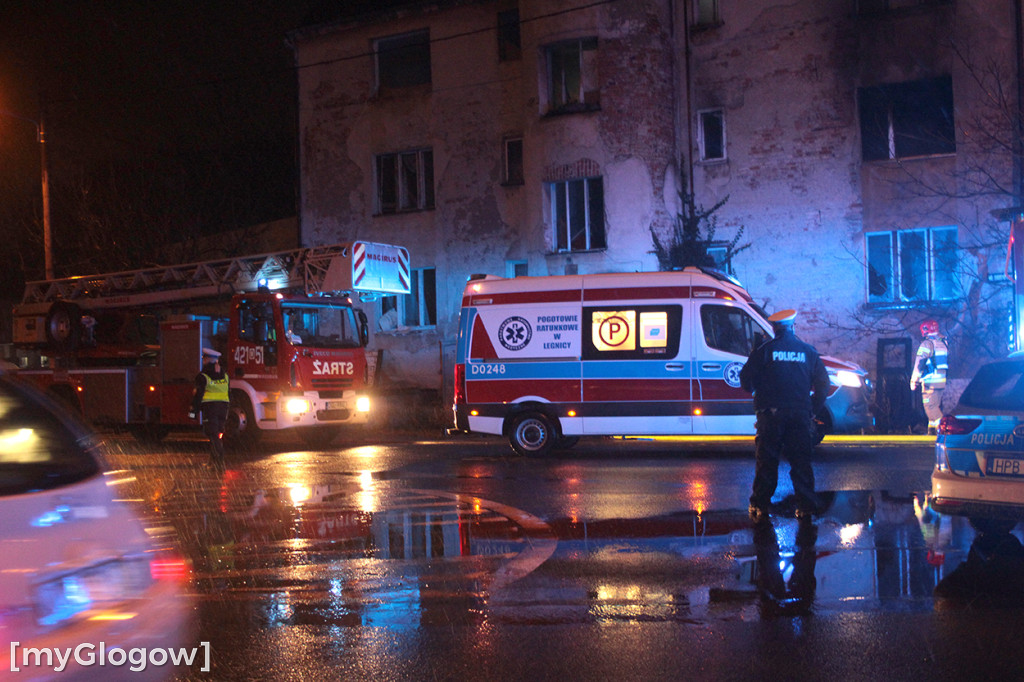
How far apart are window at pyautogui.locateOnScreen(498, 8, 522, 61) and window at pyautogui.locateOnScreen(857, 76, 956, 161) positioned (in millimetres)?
8560

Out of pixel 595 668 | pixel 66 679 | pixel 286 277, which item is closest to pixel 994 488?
pixel 595 668

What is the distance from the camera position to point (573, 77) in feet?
73.0

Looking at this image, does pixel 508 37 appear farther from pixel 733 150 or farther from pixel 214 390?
pixel 214 390

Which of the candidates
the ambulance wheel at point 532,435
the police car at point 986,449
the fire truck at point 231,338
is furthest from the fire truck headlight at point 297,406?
the police car at point 986,449

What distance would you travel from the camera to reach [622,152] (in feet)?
70.2

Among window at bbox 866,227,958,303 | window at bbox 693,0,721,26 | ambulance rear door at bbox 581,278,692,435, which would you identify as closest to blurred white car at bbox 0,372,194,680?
ambulance rear door at bbox 581,278,692,435

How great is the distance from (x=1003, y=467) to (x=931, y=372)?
31.9ft

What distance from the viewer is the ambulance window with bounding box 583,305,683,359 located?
13.5 meters

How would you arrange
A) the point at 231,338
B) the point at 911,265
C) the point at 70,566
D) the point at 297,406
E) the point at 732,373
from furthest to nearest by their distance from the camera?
the point at 911,265
the point at 231,338
the point at 297,406
the point at 732,373
the point at 70,566

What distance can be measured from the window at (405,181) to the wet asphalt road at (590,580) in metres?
14.7

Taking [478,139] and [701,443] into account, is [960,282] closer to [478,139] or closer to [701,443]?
[701,443]

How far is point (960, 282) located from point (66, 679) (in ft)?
64.5

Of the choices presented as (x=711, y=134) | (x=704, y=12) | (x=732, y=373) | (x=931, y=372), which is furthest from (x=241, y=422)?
(x=704, y=12)

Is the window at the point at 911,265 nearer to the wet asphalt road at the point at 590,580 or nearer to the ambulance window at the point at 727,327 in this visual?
the ambulance window at the point at 727,327
